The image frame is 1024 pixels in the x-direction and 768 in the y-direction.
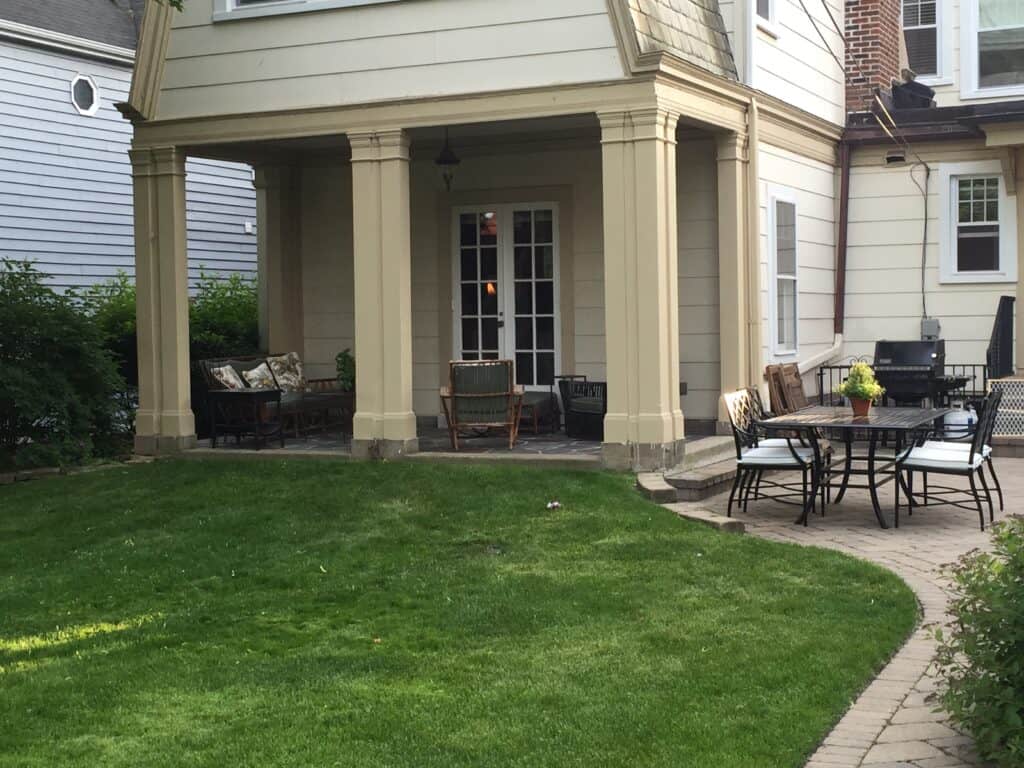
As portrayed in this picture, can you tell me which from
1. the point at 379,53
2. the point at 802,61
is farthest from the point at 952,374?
the point at 379,53

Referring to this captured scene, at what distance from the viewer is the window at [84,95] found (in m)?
18.1

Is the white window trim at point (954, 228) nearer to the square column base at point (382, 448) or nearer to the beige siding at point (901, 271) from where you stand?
the beige siding at point (901, 271)

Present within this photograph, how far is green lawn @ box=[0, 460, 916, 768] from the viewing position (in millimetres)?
4918

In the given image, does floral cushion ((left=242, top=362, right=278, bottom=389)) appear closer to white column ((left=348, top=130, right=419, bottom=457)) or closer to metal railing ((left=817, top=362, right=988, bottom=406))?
white column ((left=348, top=130, right=419, bottom=457))

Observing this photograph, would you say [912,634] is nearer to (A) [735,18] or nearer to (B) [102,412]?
(A) [735,18]

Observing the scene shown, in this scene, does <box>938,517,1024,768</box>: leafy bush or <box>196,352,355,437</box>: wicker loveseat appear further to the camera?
<box>196,352,355,437</box>: wicker loveseat

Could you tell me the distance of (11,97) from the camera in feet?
56.1

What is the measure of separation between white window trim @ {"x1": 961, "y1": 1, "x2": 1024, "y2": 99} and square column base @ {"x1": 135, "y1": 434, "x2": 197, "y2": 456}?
10.1 meters

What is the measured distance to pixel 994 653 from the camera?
14.4 feet

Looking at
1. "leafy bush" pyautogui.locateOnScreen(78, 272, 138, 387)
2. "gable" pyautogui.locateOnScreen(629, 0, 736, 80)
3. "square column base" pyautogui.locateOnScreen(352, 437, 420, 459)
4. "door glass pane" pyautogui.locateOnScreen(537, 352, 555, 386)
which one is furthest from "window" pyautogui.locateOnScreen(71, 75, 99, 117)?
"gable" pyautogui.locateOnScreen(629, 0, 736, 80)

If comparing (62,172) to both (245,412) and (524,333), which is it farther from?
(524,333)

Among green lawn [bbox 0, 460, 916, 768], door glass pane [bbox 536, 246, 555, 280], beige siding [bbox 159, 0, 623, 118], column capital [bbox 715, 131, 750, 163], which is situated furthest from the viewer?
door glass pane [bbox 536, 246, 555, 280]

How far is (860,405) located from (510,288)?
4864 mm

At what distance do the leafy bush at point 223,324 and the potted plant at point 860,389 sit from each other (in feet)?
24.6
